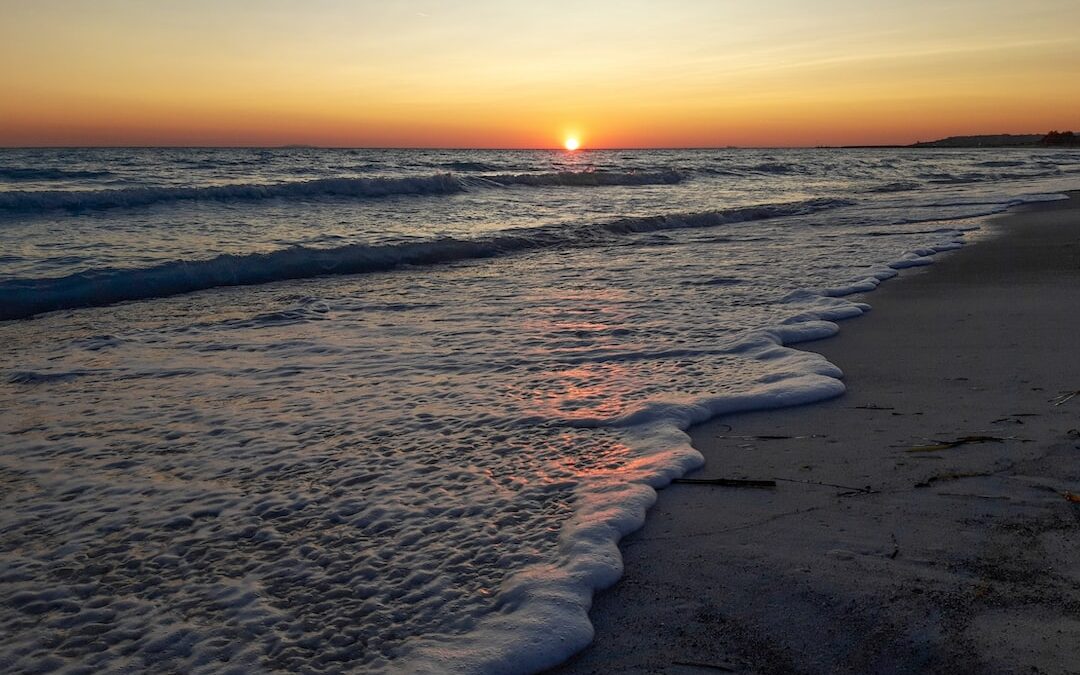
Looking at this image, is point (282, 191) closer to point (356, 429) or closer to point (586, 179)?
point (586, 179)

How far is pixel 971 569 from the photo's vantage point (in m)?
2.49

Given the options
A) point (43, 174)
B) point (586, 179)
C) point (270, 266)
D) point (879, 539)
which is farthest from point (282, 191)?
point (879, 539)

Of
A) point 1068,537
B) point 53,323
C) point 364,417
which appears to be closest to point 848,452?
point 1068,537

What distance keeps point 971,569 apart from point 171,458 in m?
3.39

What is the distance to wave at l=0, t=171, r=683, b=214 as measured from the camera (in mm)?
16428

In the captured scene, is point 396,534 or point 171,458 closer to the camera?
point 396,534

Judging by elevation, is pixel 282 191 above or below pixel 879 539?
above

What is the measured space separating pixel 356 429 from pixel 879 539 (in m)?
2.52

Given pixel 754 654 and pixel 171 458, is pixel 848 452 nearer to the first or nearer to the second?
pixel 754 654

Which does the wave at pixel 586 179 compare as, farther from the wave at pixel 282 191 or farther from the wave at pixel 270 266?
the wave at pixel 270 266

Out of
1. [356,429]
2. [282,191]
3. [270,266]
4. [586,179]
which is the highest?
[586,179]

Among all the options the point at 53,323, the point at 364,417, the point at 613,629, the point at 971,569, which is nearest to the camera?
the point at 613,629

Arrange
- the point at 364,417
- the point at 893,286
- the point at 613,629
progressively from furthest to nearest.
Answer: the point at 893,286, the point at 364,417, the point at 613,629

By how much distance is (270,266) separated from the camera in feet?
32.7
